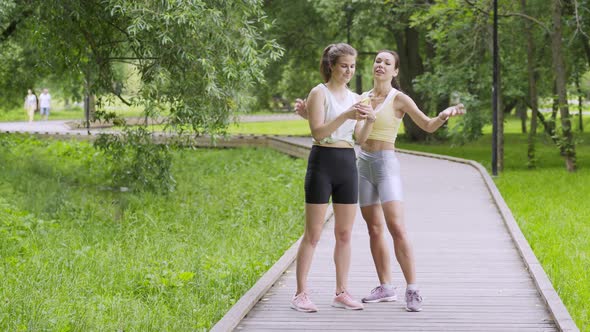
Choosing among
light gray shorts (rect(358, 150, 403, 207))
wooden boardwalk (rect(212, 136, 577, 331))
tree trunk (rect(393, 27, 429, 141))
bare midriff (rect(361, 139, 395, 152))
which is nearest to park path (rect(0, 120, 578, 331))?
wooden boardwalk (rect(212, 136, 577, 331))

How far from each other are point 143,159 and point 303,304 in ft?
36.9

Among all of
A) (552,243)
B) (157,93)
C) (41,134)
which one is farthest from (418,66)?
(552,243)

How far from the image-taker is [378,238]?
767cm

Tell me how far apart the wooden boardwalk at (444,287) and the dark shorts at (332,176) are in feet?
2.81

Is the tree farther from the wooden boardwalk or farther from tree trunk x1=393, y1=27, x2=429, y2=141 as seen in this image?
tree trunk x1=393, y1=27, x2=429, y2=141

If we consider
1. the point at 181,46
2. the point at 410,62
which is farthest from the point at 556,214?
the point at 410,62

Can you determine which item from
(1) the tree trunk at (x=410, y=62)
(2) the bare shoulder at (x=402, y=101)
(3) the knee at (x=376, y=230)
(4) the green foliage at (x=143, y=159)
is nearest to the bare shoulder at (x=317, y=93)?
(2) the bare shoulder at (x=402, y=101)

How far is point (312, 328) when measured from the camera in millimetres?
6996

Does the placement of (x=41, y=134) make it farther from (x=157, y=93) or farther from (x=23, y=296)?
(x=23, y=296)

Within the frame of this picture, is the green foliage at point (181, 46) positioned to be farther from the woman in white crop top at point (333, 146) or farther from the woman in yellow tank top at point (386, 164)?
the woman in white crop top at point (333, 146)

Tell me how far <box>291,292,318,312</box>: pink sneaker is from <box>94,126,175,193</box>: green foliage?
36.1ft

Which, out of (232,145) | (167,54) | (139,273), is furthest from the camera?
(232,145)

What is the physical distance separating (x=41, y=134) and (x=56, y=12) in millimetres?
18123

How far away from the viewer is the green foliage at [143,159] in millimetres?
18250
